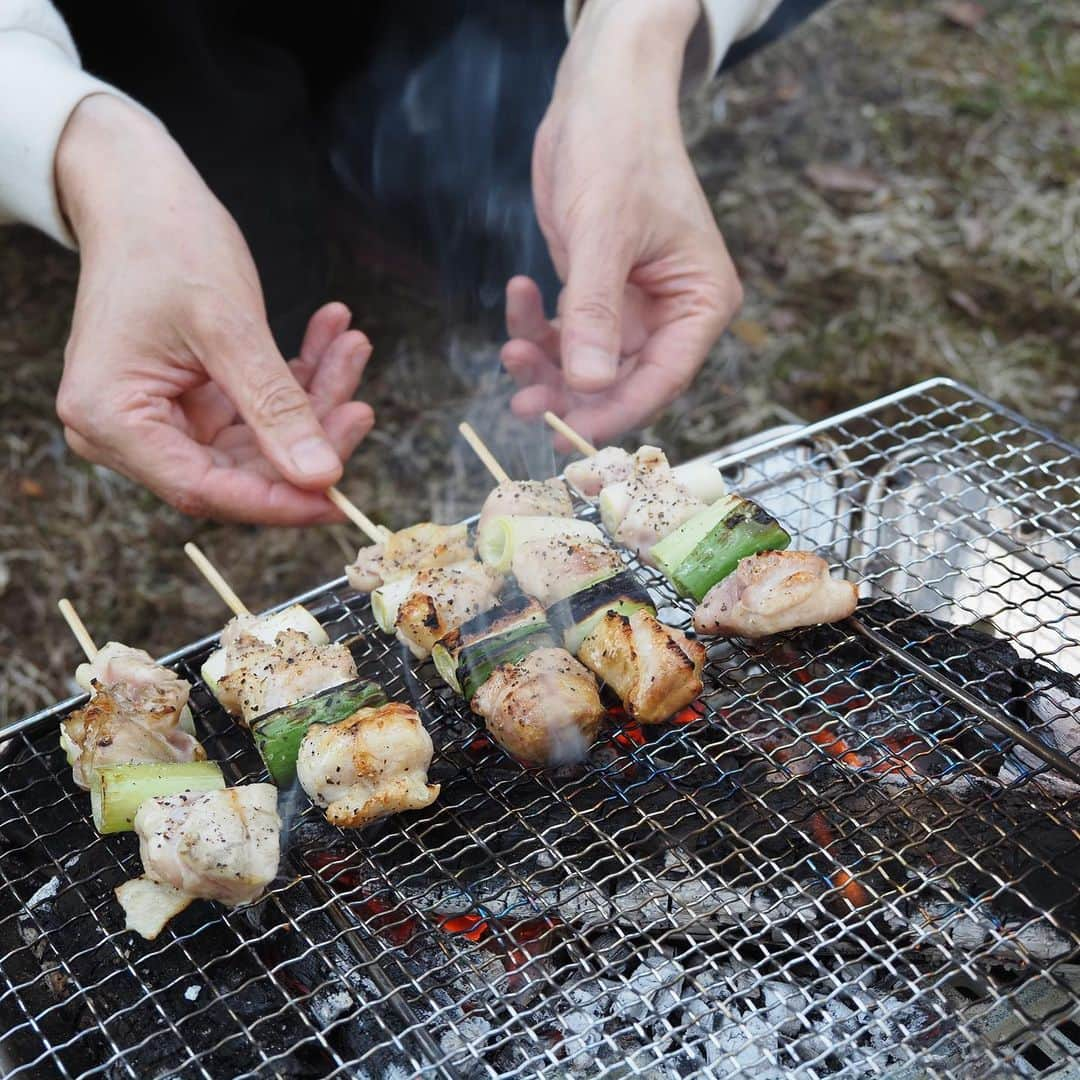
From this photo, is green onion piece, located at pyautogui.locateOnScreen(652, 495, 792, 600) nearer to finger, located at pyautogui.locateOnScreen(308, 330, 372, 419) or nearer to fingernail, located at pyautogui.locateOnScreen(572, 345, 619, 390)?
fingernail, located at pyautogui.locateOnScreen(572, 345, 619, 390)

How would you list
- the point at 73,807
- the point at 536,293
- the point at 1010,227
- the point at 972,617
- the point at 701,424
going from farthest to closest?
the point at 1010,227 < the point at 701,424 < the point at 536,293 < the point at 972,617 < the point at 73,807

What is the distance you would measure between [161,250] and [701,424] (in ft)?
12.5

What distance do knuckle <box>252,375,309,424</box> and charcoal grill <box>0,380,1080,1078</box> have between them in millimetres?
1116

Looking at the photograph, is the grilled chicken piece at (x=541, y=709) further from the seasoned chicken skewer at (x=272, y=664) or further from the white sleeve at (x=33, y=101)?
the white sleeve at (x=33, y=101)

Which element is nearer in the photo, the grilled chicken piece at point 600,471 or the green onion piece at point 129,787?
the green onion piece at point 129,787

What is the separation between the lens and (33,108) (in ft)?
13.3

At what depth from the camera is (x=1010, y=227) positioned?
7.84m

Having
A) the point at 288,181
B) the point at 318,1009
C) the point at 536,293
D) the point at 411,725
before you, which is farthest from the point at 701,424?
the point at 318,1009

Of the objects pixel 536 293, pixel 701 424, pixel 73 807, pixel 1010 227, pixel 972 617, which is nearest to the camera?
pixel 73 807

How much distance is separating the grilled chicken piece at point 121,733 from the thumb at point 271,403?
2.99ft

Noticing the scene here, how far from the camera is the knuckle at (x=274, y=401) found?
3760 mm

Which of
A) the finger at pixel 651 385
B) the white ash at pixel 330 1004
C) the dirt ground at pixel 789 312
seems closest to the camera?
the white ash at pixel 330 1004

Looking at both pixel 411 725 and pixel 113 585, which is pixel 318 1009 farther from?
pixel 113 585

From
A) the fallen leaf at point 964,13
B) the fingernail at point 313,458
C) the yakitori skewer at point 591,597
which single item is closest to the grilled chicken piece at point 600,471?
the yakitori skewer at point 591,597
